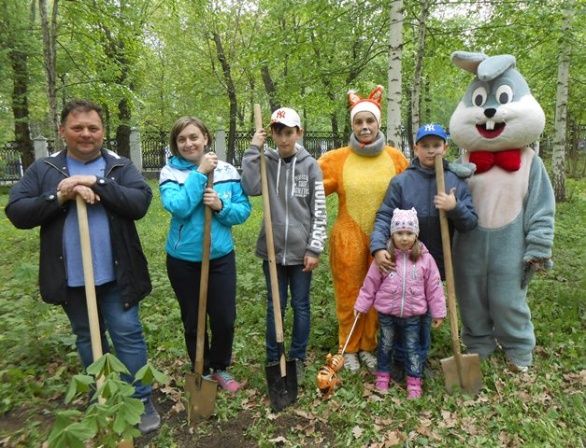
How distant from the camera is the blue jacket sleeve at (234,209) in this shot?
308 cm

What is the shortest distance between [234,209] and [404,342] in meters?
1.60

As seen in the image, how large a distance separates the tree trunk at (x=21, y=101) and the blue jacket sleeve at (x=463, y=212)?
1264 cm

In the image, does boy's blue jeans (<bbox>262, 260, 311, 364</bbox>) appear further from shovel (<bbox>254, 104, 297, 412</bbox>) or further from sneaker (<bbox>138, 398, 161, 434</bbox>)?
sneaker (<bbox>138, 398, 161, 434</bbox>)

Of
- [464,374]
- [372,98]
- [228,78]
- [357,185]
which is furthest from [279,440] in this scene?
[228,78]

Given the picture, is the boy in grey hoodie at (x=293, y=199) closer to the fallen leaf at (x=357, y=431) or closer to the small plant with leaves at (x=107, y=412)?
the fallen leaf at (x=357, y=431)

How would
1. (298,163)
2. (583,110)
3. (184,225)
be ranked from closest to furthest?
(184,225) → (298,163) → (583,110)

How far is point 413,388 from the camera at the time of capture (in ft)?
11.2

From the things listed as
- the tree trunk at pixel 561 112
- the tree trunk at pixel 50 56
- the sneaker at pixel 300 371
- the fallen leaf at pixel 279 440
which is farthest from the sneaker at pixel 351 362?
the tree trunk at pixel 561 112

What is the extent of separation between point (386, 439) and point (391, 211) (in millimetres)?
1541

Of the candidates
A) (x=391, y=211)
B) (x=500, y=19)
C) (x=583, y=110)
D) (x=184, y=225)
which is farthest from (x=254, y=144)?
(x=583, y=110)

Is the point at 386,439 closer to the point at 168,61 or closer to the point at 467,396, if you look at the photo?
the point at 467,396

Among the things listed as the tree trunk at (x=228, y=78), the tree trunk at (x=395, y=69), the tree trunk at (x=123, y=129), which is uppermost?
the tree trunk at (x=228, y=78)

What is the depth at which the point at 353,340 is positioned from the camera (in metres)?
3.82

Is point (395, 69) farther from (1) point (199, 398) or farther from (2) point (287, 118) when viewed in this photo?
(1) point (199, 398)
